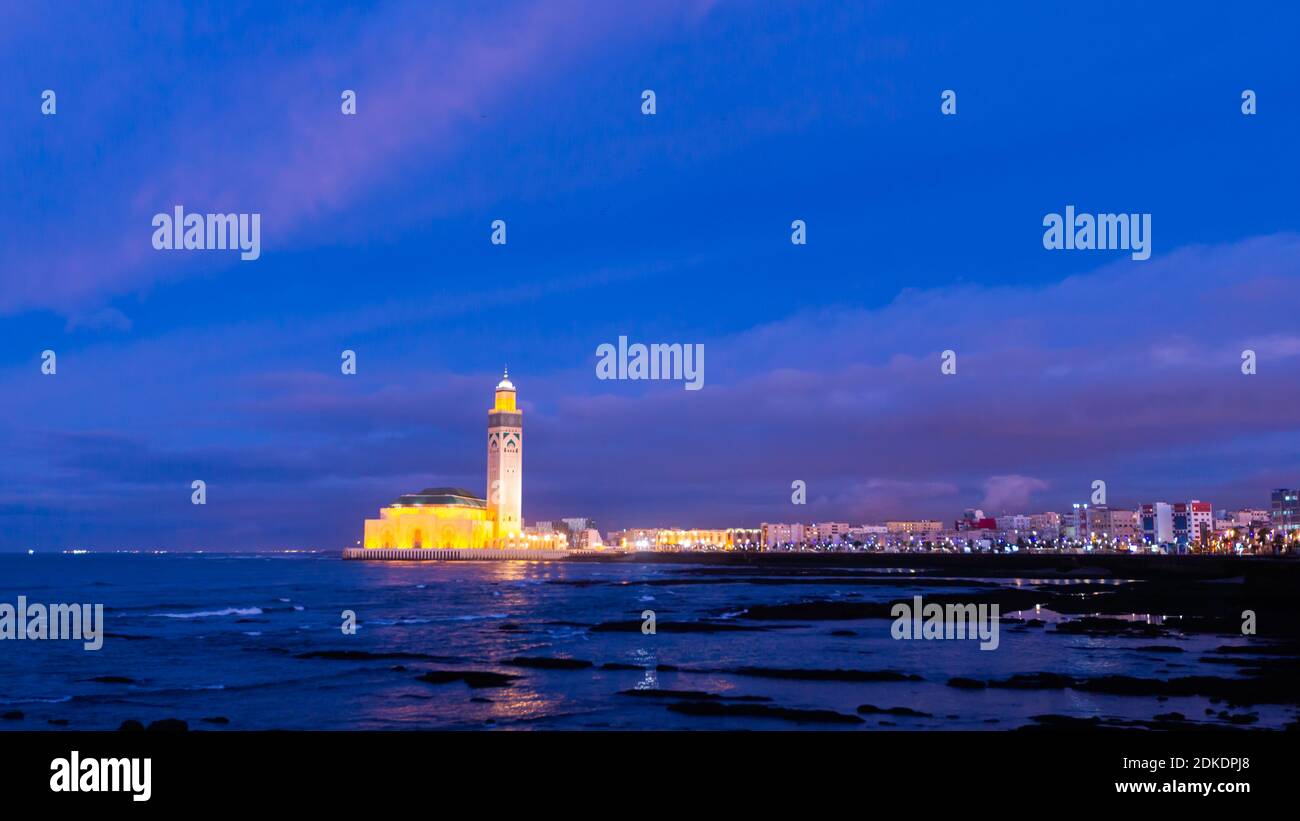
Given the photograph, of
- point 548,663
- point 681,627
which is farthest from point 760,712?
point 681,627

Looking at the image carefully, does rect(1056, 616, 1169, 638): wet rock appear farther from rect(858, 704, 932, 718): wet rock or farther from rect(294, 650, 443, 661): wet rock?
rect(294, 650, 443, 661): wet rock

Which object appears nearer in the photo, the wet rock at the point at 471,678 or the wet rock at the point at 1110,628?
the wet rock at the point at 471,678

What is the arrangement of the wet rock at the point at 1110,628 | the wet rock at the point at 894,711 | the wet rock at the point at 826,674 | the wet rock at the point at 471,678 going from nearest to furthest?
the wet rock at the point at 894,711, the wet rock at the point at 826,674, the wet rock at the point at 471,678, the wet rock at the point at 1110,628

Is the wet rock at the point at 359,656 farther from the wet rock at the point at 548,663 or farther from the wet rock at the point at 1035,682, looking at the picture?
the wet rock at the point at 1035,682

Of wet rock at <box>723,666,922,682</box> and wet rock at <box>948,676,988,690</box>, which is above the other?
wet rock at <box>948,676,988,690</box>

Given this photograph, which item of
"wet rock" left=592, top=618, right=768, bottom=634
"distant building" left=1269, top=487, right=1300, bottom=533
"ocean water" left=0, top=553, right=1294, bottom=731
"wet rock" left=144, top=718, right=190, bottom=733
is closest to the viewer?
"wet rock" left=144, top=718, right=190, bottom=733

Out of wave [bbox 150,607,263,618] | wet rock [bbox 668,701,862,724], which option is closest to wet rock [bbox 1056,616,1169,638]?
wet rock [bbox 668,701,862,724]

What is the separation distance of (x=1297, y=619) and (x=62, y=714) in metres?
48.8

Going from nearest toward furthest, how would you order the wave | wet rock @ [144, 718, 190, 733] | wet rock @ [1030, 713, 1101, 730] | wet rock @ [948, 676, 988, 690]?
wet rock @ [144, 718, 190, 733] < wet rock @ [1030, 713, 1101, 730] < wet rock @ [948, 676, 988, 690] < the wave

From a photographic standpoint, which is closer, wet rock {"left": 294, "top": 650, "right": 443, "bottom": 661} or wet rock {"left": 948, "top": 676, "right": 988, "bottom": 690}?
wet rock {"left": 948, "top": 676, "right": 988, "bottom": 690}

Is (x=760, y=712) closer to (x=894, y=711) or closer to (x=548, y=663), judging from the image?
(x=894, y=711)

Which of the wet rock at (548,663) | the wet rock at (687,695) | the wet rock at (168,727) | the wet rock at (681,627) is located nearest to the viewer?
the wet rock at (168,727)

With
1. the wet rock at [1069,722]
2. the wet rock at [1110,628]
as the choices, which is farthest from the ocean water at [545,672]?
the wet rock at [1110,628]
